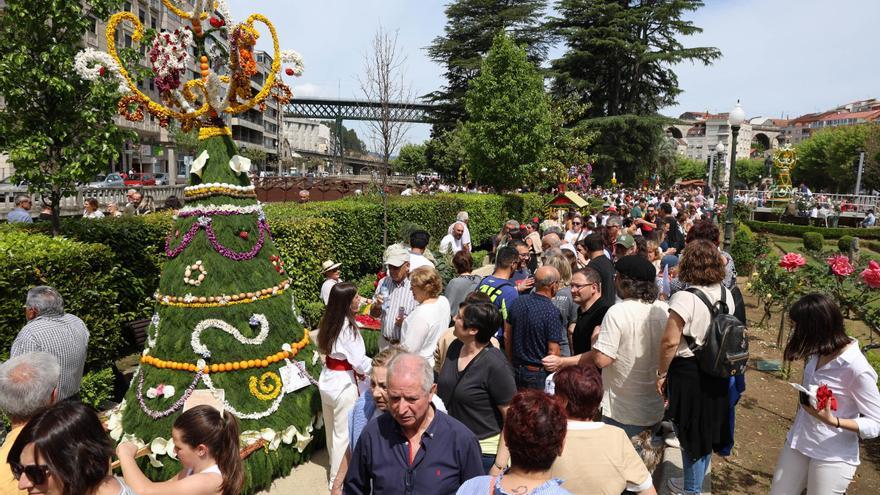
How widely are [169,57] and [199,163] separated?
917mm

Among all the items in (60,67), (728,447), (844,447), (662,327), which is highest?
(60,67)

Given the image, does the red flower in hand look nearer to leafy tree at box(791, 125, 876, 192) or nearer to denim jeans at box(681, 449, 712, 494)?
denim jeans at box(681, 449, 712, 494)

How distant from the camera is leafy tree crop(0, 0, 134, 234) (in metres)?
5.79

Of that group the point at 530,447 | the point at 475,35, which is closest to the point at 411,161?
the point at 475,35

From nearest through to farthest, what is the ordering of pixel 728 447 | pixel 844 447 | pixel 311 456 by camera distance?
pixel 844 447
pixel 728 447
pixel 311 456

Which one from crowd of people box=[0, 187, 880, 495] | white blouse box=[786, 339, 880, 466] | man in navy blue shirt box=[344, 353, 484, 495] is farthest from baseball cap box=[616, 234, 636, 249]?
man in navy blue shirt box=[344, 353, 484, 495]

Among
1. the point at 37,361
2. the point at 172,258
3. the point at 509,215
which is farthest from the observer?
the point at 509,215

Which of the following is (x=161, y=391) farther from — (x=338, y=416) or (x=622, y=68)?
(x=622, y=68)

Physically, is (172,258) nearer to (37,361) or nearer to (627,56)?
(37,361)

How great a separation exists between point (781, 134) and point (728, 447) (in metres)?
149

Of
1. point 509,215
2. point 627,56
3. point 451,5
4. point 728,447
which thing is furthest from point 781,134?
point 728,447

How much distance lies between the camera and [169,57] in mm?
4480

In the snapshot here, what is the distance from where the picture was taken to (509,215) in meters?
21.1

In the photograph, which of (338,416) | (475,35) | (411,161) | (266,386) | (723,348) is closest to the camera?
(723,348)
